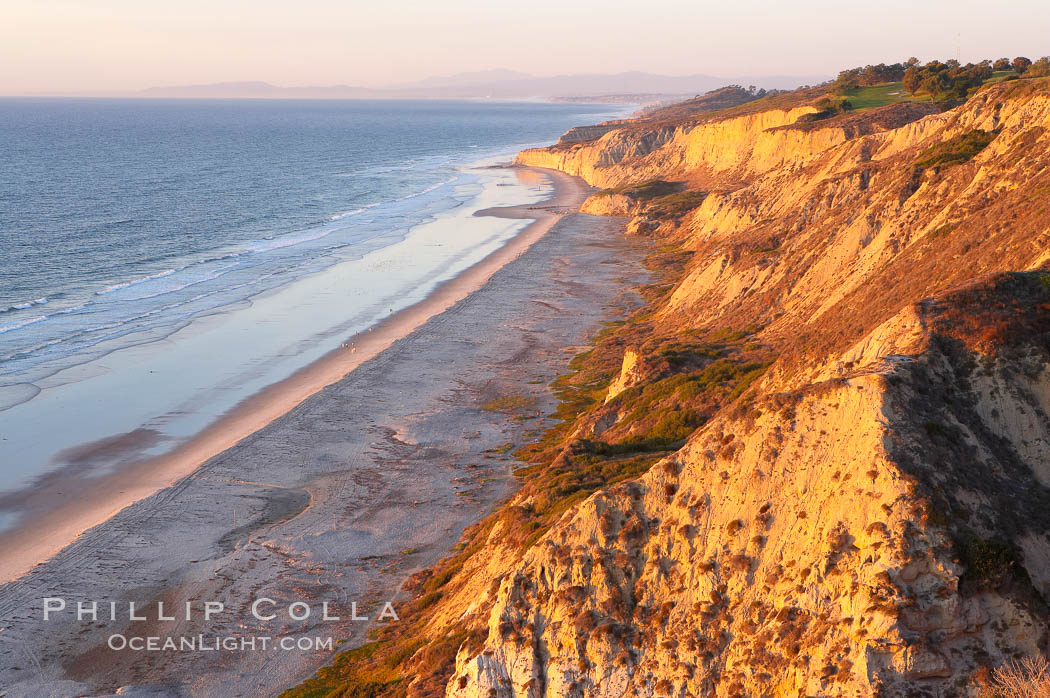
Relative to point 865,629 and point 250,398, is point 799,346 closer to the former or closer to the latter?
point 865,629

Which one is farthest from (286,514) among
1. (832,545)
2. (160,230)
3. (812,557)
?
(160,230)

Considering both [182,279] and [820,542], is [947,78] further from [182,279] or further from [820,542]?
[820,542]

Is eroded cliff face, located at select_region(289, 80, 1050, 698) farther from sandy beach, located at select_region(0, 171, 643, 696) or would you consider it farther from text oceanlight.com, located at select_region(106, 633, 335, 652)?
sandy beach, located at select_region(0, 171, 643, 696)

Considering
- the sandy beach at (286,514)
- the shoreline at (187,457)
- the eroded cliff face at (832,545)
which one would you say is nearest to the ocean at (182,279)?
the shoreline at (187,457)

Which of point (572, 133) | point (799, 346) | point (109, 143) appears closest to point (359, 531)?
point (799, 346)

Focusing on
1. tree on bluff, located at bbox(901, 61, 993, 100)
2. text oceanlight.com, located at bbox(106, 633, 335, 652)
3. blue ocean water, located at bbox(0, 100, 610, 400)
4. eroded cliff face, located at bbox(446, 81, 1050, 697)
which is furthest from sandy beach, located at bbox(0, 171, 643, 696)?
tree on bluff, located at bbox(901, 61, 993, 100)

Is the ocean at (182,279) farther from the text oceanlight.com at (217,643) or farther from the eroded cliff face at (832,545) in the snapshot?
the eroded cliff face at (832,545)

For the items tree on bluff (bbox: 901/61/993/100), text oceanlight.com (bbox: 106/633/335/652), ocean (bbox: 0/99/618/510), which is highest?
tree on bluff (bbox: 901/61/993/100)
